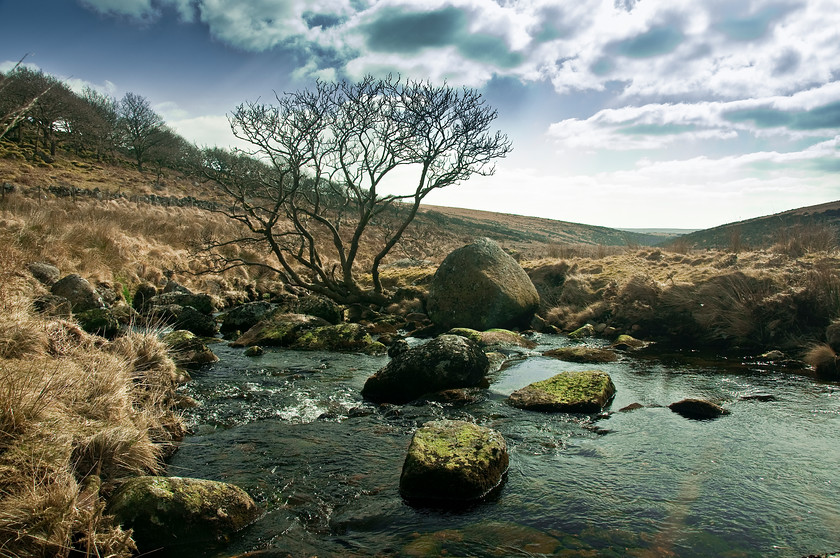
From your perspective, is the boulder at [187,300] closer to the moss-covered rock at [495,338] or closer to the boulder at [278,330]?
the boulder at [278,330]

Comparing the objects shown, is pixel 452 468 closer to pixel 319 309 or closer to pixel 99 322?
pixel 99 322

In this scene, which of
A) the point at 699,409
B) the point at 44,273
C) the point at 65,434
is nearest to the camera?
the point at 65,434

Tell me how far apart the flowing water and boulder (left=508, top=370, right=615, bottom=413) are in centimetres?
22

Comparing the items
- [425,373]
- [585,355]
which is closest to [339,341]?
[425,373]

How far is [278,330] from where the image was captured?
529 inches

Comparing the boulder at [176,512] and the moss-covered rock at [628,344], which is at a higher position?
the moss-covered rock at [628,344]

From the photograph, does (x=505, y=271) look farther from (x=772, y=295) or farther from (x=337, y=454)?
(x=337, y=454)

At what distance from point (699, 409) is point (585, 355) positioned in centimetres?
402

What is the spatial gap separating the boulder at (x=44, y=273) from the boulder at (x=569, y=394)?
13.9 metres

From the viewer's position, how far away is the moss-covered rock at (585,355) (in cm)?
1130

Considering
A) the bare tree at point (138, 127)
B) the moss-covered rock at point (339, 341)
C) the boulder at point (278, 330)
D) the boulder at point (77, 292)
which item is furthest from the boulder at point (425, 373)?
the bare tree at point (138, 127)

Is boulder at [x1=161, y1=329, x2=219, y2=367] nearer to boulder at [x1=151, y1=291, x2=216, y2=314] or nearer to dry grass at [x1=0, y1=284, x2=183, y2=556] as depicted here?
dry grass at [x1=0, y1=284, x2=183, y2=556]

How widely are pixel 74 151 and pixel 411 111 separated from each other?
62277mm

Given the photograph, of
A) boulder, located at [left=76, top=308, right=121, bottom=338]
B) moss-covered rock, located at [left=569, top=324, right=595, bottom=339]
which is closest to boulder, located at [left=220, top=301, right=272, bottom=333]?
boulder, located at [left=76, top=308, right=121, bottom=338]
